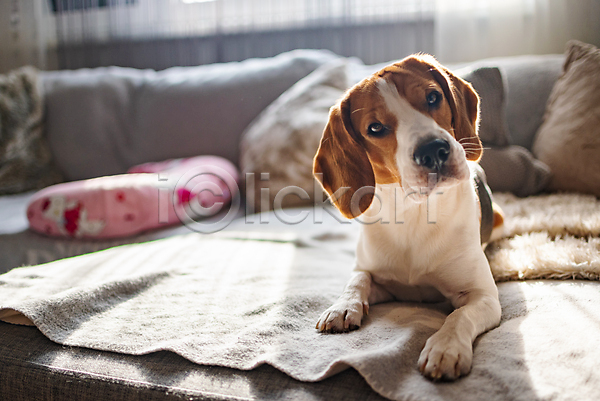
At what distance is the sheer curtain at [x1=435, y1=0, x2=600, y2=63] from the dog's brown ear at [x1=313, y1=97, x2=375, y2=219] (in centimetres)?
180

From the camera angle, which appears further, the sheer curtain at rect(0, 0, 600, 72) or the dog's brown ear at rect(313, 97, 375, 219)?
the sheer curtain at rect(0, 0, 600, 72)

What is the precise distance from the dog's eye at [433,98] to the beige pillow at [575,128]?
1013 mm

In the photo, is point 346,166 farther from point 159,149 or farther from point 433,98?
point 159,149

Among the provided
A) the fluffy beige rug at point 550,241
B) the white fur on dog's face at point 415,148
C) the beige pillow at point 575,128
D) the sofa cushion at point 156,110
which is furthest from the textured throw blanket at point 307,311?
the sofa cushion at point 156,110

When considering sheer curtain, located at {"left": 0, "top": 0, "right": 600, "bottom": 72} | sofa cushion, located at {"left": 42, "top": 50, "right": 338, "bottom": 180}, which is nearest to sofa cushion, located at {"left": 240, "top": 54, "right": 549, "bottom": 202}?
sofa cushion, located at {"left": 42, "top": 50, "right": 338, "bottom": 180}

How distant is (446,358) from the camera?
2.56 feet

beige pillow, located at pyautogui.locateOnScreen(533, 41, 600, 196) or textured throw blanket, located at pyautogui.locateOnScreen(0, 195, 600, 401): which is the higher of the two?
beige pillow, located at pyautogui.locateOnScreen(533, 41, 600, 196)

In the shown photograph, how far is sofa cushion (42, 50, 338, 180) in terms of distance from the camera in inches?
101

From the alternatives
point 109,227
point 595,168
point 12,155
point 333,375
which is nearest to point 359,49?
point 595,168

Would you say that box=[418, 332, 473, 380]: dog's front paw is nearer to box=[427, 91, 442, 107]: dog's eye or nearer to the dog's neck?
the dog's neck

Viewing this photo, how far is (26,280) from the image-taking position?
4.38 ft

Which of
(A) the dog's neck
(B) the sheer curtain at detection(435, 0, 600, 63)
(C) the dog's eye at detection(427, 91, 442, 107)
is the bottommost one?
(A) the dog's neck

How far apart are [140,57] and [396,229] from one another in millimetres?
2989

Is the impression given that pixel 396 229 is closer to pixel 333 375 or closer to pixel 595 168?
pixel 333 375
